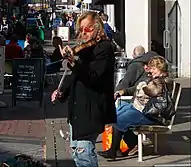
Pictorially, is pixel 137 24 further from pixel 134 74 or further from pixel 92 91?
pixel 92 91

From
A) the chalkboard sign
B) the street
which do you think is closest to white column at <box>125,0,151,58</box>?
the street

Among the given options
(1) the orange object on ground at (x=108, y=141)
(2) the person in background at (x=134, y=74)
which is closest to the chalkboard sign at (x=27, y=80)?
(2) the person in background at (x=134, y=74)

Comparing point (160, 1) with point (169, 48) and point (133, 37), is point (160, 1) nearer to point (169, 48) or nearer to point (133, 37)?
point (169, 48)

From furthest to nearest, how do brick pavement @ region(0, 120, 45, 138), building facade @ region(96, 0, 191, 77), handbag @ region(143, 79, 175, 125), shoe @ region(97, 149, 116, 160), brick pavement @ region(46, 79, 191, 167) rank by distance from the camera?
building facade @ region(96, 0, 191, 77) < brick pavement @ region(0, 120, 45, 138) < shoe @ region(97, 149, 116, 160) < brick pavement @ region(46, 79, 191, 167) < handbag @ region(143, 79, 175, 125)

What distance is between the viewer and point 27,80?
1348cm

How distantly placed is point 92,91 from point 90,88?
0.03 meters

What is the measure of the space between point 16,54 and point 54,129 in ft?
22.1

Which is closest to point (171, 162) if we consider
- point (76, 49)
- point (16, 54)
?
point (76, 49)

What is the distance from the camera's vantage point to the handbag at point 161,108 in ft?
26.0

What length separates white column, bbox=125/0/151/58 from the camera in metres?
17.3

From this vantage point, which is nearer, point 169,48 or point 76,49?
point 76,49

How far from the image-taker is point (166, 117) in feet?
26.3

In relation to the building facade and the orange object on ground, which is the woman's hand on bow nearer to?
the orange object on ground

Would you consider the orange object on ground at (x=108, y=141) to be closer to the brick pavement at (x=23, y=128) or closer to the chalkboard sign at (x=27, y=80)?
the brick pavement at (x=23, y=128)
